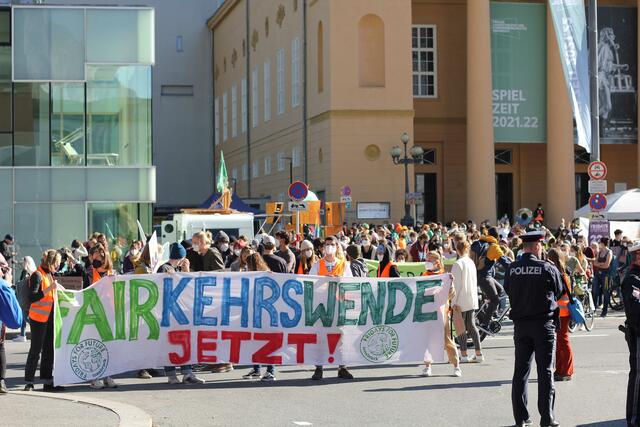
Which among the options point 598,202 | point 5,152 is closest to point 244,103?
point 5,152

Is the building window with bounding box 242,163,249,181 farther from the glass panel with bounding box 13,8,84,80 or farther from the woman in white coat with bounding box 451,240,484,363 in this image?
the woman in white coat with bounding box 451,240,484,363

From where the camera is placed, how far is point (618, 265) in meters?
27.1

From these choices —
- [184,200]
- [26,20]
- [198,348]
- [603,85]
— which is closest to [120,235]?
[26,20]

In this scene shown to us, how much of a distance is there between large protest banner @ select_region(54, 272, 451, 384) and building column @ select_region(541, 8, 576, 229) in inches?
1420

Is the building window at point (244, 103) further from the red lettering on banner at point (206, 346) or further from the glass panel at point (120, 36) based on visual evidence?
the red lettering on banner at point (206, 346)

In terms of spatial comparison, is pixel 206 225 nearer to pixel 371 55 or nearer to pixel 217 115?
pixel 371 55

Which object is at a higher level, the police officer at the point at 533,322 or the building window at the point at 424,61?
the building window at the point at 424,61

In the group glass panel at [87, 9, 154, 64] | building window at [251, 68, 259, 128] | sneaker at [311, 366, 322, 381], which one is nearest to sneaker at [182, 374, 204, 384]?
sneaker at [311, 366, 322, 381]

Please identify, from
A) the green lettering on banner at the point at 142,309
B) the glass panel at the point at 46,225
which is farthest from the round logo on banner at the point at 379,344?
the glass panel at the point at 46,225

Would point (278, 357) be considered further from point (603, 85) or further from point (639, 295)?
point (603, 85)

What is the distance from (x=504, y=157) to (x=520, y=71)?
19.5 feet

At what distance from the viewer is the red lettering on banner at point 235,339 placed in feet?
50.8

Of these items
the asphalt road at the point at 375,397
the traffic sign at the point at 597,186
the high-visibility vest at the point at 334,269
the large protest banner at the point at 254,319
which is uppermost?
the traffic sign at the point at 597,186

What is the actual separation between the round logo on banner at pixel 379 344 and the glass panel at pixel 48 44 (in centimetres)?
1936
